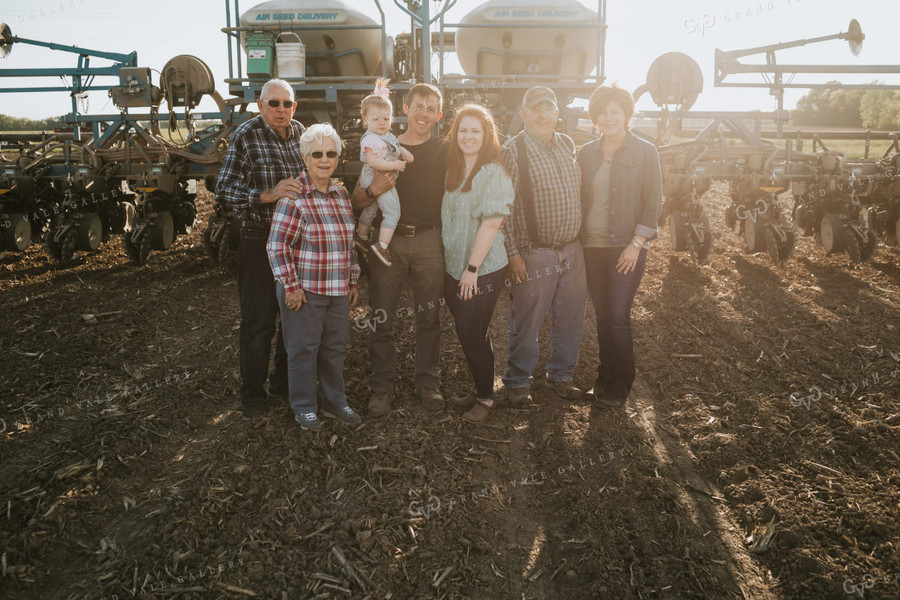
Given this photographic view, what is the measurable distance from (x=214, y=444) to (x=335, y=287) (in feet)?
4.05

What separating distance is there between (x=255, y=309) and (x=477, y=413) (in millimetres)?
1543

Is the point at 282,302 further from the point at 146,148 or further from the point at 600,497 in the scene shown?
the point at 146,148

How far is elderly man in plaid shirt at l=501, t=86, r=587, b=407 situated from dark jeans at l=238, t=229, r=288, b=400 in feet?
4.93

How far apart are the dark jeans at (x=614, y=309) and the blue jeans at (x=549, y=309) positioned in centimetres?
12

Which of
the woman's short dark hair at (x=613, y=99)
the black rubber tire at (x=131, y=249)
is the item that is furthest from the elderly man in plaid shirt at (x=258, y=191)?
the black rubber tire at (x=131, y=249)

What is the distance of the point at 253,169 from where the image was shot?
377cm

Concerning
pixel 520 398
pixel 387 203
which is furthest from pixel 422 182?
pixel 520 398

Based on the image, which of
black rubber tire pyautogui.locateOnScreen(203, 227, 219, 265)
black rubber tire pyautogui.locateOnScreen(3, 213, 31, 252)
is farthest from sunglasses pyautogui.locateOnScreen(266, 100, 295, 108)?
black rubber tire pyautogui.locateOnScreen(3, 213, 31, 252)

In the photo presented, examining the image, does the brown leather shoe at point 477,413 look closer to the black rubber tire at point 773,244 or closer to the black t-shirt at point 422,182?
the black t-shirt at point 422,182

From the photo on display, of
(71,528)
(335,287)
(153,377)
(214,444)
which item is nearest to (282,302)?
(335,287)

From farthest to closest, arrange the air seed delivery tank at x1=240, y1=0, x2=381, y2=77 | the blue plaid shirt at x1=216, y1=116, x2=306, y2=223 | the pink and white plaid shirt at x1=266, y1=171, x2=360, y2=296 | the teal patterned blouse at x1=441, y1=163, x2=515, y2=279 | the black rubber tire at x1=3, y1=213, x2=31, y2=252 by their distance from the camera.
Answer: the black rubber tire at x1=3, y1=213, x2=31, y2=252 → the air seed delivery tank at x1=240, y1=0, x2=381, y2=77 → the blue plaid shirt at x1=216, y1=116, x2=306, y2=223 → the teal patterned blouse at x1=441, y1=163, x2=515, y2=279 → the pink and white plaid shirt at x1=266, y1=171, x2=360, y2=296

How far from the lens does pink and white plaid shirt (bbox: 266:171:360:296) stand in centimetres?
346

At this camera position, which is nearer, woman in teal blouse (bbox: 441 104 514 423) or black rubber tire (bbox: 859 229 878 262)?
woman in teal blouse (bbox: 441 104 514 423)

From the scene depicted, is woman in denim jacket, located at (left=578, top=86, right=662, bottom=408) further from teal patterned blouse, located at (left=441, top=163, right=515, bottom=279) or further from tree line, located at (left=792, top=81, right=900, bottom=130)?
tree line, located at (left=792, top=81, right=900, bottom=130)
